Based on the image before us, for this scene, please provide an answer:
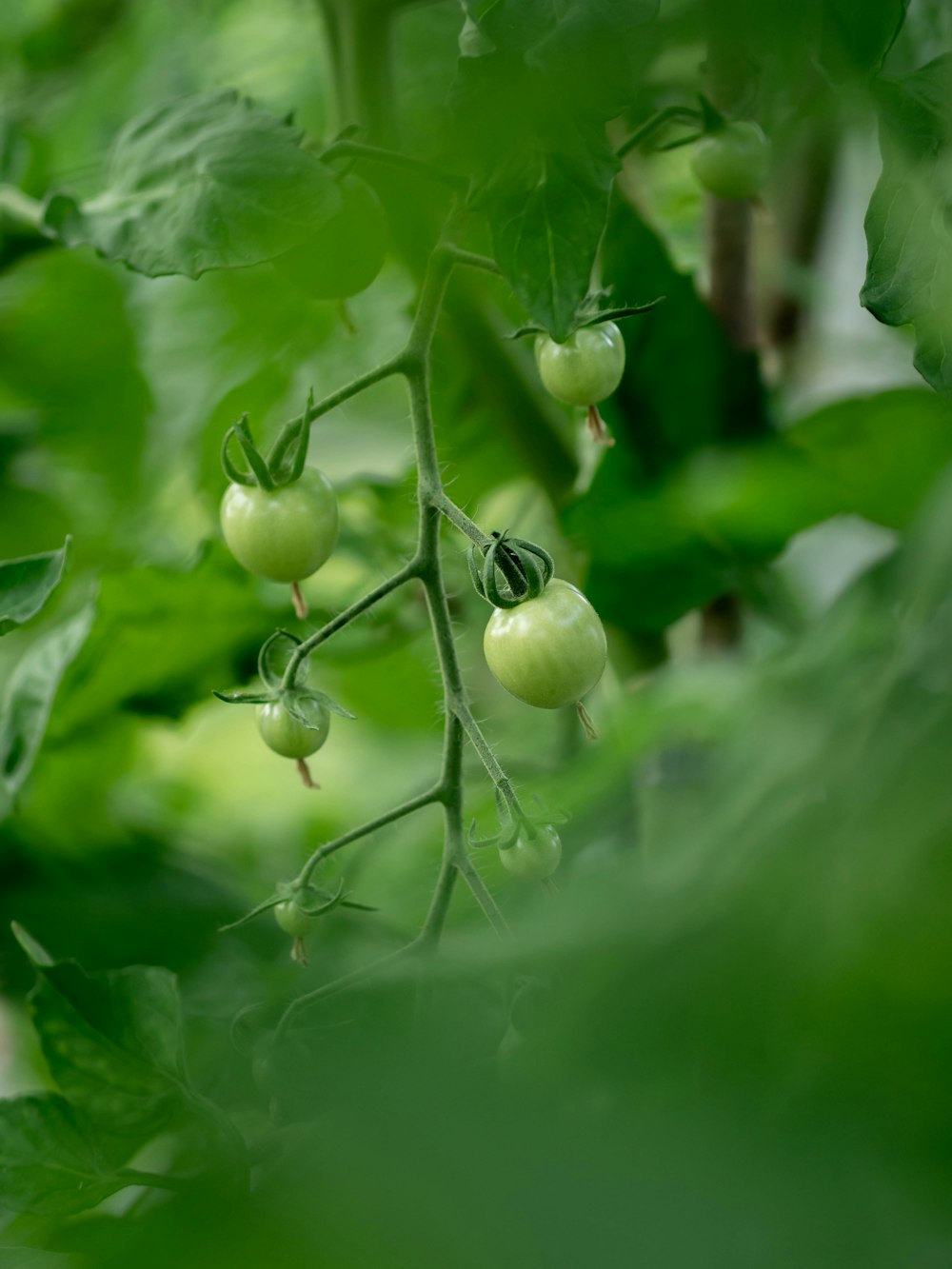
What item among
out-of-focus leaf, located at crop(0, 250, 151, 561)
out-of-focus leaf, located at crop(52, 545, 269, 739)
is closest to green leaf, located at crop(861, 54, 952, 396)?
out-of-focus leaf, located at crop(52, 545, 269, 739)

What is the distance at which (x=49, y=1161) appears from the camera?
351 mm

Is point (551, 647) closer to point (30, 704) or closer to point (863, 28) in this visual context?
point (863, 28)

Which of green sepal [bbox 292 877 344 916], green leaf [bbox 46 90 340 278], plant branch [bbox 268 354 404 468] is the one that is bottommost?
green sepal [bbox 292 877 344 916]

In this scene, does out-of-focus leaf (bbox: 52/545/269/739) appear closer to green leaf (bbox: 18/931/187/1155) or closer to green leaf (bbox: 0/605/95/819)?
green leaf (bbox: 0/605/95/819)

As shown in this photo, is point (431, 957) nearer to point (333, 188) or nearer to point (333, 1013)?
point (333, 1013)

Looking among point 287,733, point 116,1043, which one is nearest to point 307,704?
point 287,733

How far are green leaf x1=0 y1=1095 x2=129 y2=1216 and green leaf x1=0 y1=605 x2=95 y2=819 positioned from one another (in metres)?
0.14

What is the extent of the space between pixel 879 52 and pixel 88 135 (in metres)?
0.70

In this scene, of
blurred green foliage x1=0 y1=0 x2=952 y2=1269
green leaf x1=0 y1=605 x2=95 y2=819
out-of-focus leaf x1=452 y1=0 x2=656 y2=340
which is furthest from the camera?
green leaf x1=0 y1=605 x2=95 y2=819

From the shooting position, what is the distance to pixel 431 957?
310 millimetres

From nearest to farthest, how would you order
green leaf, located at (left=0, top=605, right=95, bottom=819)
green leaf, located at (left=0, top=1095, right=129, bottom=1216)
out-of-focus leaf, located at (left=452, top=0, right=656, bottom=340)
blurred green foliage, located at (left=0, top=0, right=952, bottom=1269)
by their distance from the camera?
blurred green foliage, located at (left=0, top=0, right=952, bottom=1269)
out-of-focus leaf, located at (left=452, top=0, right=656, bottom=340)
green leaf, located at (left=0, top=1095, right=129, bottom=1216)
green leaf, located at (left=0, top=605, right=95, bottom=819)

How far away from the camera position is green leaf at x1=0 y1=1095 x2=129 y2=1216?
1.13ft

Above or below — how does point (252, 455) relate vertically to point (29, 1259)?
above

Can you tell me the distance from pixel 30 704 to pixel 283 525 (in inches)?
8.6
